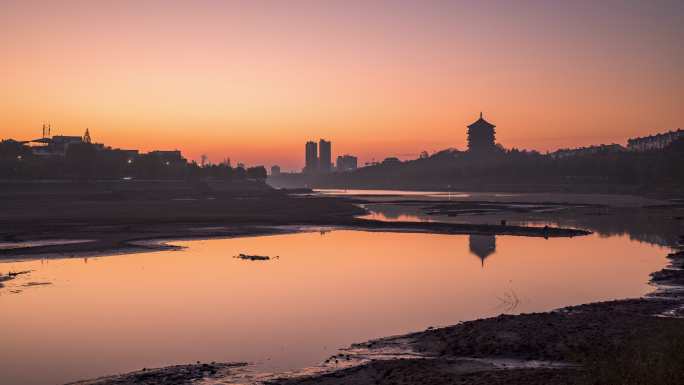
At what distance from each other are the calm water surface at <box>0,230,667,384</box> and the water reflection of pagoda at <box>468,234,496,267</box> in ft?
1.19

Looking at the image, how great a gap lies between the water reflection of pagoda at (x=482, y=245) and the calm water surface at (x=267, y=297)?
36 cm

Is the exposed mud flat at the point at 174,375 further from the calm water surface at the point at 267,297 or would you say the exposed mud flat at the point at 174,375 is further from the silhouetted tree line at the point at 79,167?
the silhouetted tree line at the point at 79,167

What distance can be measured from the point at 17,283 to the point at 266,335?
51.1 feet

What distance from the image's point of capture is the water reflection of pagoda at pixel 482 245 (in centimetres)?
4182

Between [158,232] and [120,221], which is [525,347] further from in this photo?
[120,221]

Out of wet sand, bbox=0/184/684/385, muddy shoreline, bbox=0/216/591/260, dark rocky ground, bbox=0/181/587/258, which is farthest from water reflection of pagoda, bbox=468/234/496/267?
wet sand, bbox=0/184/684/385

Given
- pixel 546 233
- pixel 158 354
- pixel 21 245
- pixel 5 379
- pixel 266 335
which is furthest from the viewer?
pixel 546 233

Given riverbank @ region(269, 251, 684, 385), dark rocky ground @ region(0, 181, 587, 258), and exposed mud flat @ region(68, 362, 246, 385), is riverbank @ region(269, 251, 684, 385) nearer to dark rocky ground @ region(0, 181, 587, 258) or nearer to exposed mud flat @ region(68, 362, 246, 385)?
exposed mud flat @ region(68, 362, 246, 385)

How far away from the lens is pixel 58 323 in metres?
21.2

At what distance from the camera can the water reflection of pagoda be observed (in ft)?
137

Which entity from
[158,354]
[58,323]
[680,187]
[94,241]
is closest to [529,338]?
[158,354]

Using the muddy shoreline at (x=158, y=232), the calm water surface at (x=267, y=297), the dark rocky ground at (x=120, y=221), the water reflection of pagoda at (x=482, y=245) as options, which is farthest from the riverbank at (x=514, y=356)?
the dark rocky ground at (x=120, y=221)

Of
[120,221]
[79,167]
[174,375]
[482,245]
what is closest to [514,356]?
[174,375]

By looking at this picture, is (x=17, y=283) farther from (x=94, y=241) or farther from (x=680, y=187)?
(x=680, y=187)
